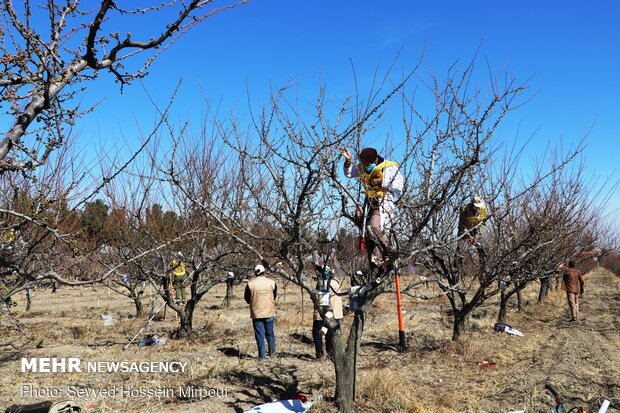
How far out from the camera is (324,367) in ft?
22.7

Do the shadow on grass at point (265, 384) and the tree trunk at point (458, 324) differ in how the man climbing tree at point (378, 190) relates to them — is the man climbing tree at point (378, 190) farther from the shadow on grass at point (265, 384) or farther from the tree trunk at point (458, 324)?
the tree trunk at point (458, 324)

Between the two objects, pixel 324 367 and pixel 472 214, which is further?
pixel 324 367

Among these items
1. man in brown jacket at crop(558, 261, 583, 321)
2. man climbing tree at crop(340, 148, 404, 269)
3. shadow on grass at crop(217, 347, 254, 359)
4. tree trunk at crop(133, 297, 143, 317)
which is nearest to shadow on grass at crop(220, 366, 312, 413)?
shadow on grass at crop(217, 347, 254, 359)

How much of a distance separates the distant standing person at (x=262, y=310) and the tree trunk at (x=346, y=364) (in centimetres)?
288

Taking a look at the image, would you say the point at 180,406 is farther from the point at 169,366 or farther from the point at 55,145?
the point at 55,145

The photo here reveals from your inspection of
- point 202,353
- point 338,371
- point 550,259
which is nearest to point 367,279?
point 338,371

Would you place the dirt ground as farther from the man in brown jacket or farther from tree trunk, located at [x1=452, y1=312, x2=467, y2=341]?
the man in brown jacket

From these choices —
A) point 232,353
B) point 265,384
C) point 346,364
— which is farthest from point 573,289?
point 346,364

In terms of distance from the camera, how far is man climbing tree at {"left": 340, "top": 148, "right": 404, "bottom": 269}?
13.5ft

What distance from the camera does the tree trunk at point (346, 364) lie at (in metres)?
4.69

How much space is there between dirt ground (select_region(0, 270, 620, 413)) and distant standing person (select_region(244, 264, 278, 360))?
0.33 meters

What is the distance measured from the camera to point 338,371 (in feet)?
15.5

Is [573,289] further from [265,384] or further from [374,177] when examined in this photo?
[374,177]

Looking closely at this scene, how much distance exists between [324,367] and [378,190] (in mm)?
3662
